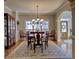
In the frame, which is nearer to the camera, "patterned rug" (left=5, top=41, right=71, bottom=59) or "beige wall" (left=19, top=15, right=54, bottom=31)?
"patterned rug" (left=5, top=41, right=71, bottom=59)

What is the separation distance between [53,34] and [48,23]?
156 centimetres

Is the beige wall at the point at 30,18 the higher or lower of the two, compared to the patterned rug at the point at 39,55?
higher

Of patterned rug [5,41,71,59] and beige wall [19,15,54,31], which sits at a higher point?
beige wall [19,15,54,31]

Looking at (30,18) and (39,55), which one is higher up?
(30,18)

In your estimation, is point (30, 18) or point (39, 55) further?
point (30, 18)

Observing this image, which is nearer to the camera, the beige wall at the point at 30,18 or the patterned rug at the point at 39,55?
the patterned rug at the point at 39,55

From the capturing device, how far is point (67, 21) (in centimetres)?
1705

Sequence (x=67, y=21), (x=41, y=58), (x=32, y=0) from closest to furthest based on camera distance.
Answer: (x=41, y=58)
(x=32, y=0)
(x=67, y=21)

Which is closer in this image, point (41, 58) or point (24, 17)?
point (41, 58)
